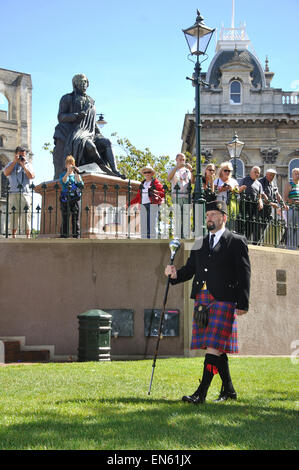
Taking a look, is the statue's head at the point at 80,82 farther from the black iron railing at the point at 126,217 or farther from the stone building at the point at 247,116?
the stone building at the point at 247,116

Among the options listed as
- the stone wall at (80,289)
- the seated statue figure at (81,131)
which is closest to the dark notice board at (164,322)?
the stone wall at (80,289)

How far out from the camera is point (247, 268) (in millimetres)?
6645

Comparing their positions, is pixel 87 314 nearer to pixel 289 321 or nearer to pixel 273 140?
pixel 289 321

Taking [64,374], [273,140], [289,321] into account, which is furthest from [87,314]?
[273,140]

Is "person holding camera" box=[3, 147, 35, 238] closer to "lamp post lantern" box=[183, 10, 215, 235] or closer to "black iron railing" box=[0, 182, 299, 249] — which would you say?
"black iron railing" box=[0, 182, 299, 249]

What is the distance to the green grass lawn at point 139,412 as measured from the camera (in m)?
4.76

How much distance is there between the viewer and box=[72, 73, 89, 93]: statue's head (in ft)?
48.8

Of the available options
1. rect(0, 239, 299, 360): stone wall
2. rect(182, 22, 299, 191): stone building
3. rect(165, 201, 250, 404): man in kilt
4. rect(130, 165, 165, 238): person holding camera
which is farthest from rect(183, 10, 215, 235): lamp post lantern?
rect(182, 22, 299, 191): stone building

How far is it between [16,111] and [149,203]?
238ft

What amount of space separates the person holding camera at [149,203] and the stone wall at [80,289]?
1.09 ft

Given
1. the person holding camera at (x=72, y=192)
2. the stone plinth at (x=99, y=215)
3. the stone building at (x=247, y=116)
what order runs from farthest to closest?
1. the stone building at (x=247, y=116)
2. the stone plinth at (x=99, y=215)
3. the person holding camera at (x=72, y=192)

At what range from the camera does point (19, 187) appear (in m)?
12.7

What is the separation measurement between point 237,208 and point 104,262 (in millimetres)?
2967

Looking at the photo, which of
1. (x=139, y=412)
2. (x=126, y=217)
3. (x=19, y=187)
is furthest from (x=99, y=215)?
(x=139, y=412)
